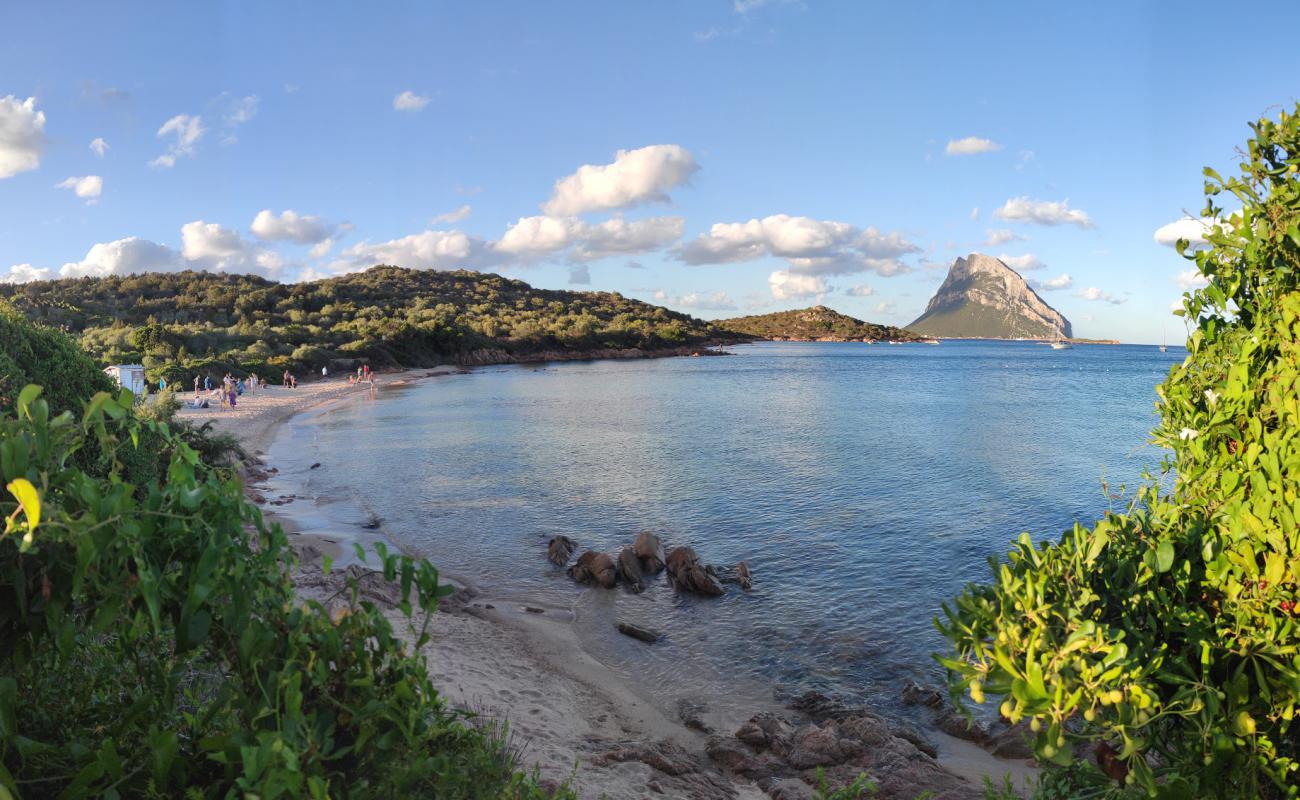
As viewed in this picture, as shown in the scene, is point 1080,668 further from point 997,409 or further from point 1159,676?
point 997,409

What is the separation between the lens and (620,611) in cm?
1342

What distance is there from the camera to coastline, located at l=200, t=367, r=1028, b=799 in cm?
734

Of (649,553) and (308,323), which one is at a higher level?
(308,323)

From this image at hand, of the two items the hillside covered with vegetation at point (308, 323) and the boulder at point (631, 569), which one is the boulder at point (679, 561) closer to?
the boulder at point (631, 569)

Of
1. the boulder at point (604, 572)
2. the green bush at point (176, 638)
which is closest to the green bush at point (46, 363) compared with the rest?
the green bush at point (176, 638)

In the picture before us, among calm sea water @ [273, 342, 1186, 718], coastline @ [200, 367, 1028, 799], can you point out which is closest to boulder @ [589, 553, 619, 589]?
calm sea water @ [273, 342, 1186, 718]

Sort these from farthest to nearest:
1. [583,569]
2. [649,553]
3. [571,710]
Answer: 1. [649,553]
2. [583,569]
3. [571,710]

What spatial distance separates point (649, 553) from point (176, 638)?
13.8 metres

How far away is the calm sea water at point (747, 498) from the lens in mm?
12250

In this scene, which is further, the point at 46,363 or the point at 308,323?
the point at 308,323

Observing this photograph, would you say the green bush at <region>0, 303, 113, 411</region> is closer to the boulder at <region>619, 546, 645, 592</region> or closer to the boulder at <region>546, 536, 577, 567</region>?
the boulder at <region>546, 536, 577, 567</region>

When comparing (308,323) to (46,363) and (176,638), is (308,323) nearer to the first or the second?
(46,363)

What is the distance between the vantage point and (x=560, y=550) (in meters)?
16.4

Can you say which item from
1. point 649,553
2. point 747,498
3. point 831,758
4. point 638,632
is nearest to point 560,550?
point 649,553
